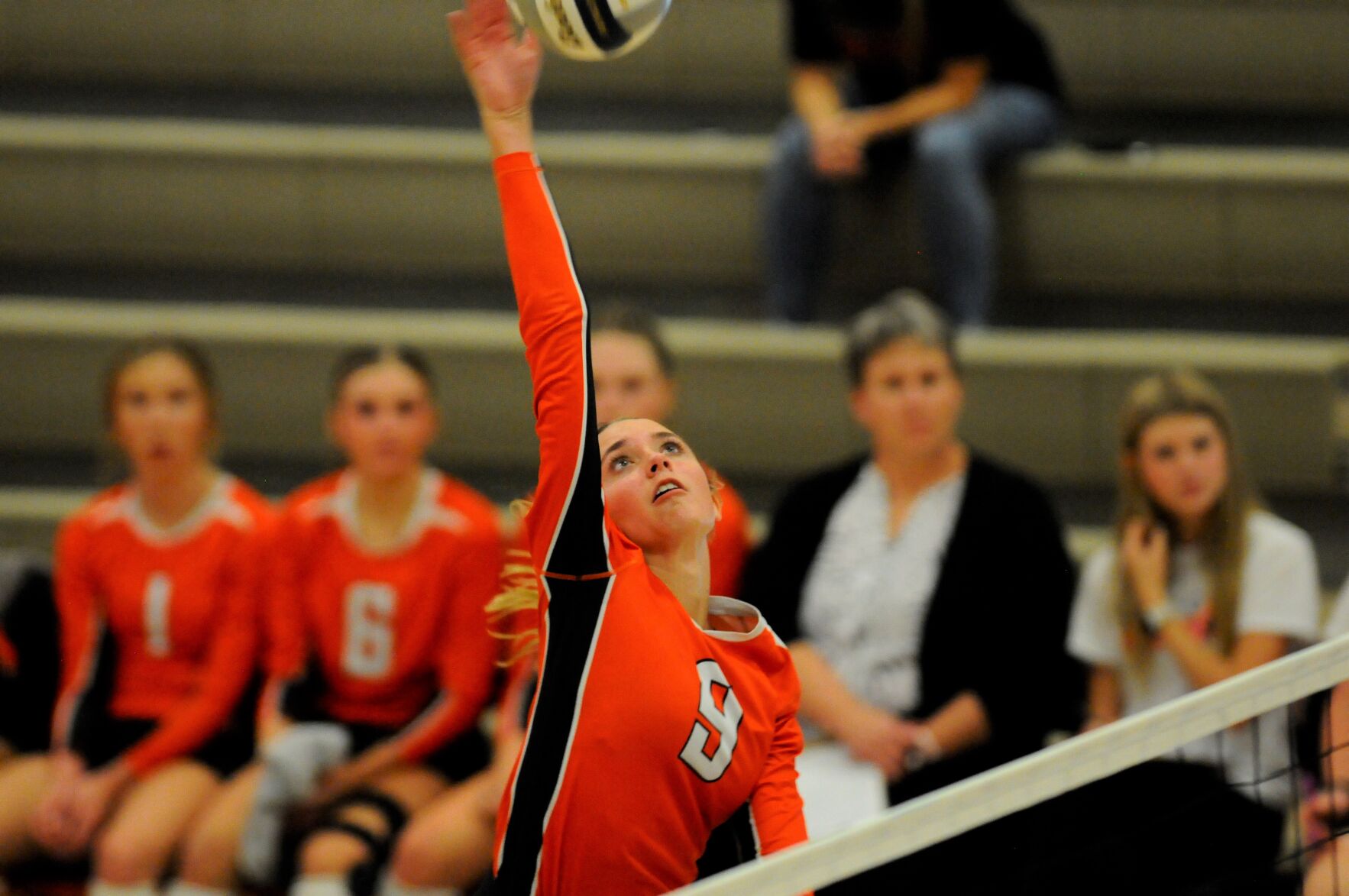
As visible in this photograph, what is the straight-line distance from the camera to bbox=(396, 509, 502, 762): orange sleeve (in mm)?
2607

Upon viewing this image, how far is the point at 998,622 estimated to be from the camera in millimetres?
2377

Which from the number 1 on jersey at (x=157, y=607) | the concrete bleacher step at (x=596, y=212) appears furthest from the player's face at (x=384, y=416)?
the concrete bleacher step at (x=596, y=212)

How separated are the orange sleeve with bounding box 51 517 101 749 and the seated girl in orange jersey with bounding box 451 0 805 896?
5.67 feet

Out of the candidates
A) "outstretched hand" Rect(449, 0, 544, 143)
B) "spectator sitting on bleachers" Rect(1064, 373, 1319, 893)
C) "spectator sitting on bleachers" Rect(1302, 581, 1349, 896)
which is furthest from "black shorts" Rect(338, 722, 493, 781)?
"outstretched hand" Rect(449, 0, 544, 143)

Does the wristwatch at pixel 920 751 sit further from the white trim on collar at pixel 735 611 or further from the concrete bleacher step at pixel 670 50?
the concrete bleacher step at pixel 670 50

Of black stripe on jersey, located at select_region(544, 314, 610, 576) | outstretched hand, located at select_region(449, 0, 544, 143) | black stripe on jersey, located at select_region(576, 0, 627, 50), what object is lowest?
black stripe on jersey, located at select_region(544, 314, 610, 576)

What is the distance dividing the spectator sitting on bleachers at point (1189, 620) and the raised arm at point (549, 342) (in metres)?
1.25

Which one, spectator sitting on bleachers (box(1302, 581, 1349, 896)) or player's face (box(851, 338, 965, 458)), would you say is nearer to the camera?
spectator sitting on bleachers (box(1302, 581, 1349, 896))

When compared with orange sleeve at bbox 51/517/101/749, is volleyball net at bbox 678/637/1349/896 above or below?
below

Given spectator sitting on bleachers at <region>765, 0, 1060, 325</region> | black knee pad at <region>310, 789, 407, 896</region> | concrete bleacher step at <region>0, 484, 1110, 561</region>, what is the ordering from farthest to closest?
spectator sitting on bleachers at <region>765, 0, 1060, 325</region>
concrete bleacher step at <region>0, 484, 1110, 561</region>
black knee pad at <region>310, 789, 407, 896</region>

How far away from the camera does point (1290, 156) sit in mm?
3738

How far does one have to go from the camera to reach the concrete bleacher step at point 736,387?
3.31 m

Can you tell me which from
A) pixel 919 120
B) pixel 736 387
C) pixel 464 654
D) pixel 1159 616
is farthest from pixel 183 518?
pixel 919 120

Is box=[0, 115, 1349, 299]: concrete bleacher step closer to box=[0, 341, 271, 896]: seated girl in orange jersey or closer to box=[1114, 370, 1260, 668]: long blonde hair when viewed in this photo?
box=[0, 341, 271, 896]: seated girl in orange jersey
